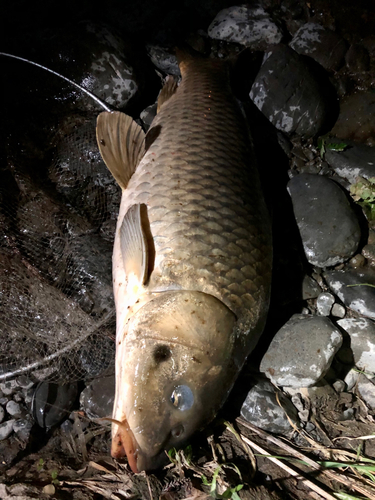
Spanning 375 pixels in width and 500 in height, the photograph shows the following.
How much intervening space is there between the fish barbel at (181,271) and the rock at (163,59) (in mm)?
1163

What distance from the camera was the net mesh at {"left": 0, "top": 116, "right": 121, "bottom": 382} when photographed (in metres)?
2.79

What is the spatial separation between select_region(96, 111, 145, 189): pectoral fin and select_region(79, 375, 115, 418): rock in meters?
1.60

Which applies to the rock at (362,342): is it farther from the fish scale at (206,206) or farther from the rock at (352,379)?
the fish scale at (206,206)

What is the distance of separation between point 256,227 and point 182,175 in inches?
25.5

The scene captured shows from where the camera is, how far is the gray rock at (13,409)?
2844 millimetres

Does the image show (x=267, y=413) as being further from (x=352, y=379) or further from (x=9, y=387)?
(x=9, y=387)

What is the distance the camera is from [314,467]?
7.91ft

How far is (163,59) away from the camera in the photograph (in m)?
3.81

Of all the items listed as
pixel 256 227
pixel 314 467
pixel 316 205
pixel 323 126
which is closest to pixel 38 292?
pixel 256 227

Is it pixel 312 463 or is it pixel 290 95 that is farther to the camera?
pixel 290 95

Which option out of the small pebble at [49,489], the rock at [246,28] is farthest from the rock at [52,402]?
the rock at [246,28]

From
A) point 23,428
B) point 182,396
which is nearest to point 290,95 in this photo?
point 182,396

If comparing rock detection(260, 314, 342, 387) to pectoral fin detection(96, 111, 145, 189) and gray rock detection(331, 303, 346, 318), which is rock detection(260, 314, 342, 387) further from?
A: pectoral fin detection(96, 111, 145, 189)

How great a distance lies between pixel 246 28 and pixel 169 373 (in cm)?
395
